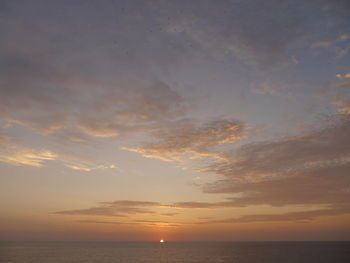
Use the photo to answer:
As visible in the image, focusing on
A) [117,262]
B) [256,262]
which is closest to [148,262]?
[117,262]

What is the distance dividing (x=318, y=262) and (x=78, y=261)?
80.6 metres

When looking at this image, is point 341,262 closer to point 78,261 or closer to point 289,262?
point 289,262

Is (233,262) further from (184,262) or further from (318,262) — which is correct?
(318,262)

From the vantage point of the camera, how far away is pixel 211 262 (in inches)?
3799

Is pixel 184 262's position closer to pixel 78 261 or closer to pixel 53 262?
pixel 78 261

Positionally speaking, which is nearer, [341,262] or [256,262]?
[341,262]

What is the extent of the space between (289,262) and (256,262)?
34.1 ft

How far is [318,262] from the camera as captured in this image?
8912cm

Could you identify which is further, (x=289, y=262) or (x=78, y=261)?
(x=78, y=261)

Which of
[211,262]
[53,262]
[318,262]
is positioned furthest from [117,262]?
[318,262]

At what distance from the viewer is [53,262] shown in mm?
94188

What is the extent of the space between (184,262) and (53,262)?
44.9 metres

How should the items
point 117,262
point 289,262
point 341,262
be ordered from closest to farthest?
point 341,262, point 289,262, point 117,262

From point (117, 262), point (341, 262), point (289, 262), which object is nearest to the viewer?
point (341, 262)
